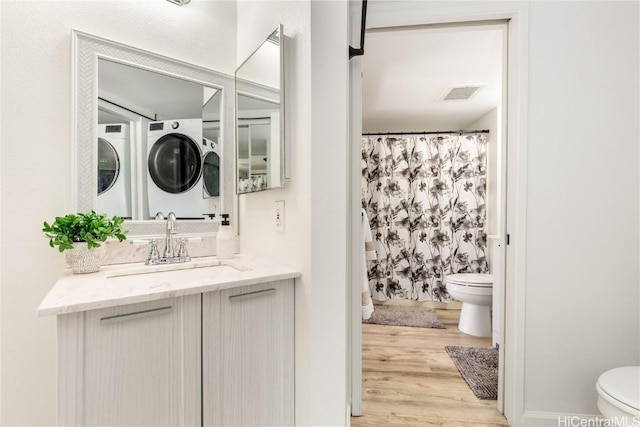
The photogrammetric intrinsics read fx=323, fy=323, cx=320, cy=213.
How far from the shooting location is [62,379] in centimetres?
88

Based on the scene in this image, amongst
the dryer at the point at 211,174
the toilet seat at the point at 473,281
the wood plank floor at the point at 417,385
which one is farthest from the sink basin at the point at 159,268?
→ the toilet seat at the point at 473,281

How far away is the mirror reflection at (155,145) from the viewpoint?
1460 mm

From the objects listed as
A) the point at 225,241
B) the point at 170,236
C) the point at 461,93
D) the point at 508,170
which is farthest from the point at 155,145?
the point at 461,93

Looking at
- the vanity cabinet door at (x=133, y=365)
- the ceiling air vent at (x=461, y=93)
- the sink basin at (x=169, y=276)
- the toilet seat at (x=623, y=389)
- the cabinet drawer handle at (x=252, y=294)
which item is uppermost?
the ceiling air vent at (x=461, y=93)

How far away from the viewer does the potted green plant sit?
123cm

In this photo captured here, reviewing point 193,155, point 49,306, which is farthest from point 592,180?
point 49,306

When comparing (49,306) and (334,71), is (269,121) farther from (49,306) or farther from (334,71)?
(49,306)

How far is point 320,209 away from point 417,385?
1437mm

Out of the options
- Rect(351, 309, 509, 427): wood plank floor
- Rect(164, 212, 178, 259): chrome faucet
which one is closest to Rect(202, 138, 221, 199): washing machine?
Rect(164, 212, 178, 259): chrome faucet

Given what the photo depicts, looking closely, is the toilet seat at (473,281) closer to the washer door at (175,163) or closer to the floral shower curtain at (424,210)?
the floral shower curtain at (424,210)

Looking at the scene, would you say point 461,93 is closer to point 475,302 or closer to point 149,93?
point 475,302

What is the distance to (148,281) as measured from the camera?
3.85 feet

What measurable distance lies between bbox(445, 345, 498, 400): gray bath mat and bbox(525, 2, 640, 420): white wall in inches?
14.4

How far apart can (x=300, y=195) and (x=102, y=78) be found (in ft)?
3.40
